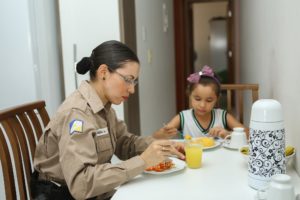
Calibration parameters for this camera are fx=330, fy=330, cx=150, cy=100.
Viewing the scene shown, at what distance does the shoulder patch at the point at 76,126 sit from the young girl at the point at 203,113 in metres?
0.90

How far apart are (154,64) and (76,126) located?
86.7 inches

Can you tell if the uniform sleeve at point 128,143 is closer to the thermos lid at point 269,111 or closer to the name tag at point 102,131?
the name tag at point 102,131

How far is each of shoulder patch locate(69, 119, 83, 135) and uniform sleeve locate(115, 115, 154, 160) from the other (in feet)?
1.43

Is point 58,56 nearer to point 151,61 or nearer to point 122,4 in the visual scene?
point 122,4

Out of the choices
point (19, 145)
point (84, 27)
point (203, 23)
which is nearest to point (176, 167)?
point (19, 145)

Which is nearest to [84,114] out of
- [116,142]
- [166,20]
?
[116,142]

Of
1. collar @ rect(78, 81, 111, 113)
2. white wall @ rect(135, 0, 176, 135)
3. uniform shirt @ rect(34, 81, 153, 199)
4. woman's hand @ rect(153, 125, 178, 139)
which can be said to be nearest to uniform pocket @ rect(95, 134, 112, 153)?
uniform shirt @ rect(34, 81, 153, 199)

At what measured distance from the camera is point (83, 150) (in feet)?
3.50

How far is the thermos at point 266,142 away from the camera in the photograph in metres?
0.93

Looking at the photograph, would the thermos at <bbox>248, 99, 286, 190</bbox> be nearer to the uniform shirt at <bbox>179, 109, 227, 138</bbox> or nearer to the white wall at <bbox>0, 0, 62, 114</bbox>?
the uniform shirt at <bbox>179, 109, 227, 138</bbox>

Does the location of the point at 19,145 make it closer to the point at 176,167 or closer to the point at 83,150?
the point at 83,150

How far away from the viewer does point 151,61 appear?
10.2 feet

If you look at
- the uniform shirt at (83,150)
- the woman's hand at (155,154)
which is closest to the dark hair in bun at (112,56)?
the uniform shirt at (83,150)

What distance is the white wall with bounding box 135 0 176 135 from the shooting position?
2.79 metres
